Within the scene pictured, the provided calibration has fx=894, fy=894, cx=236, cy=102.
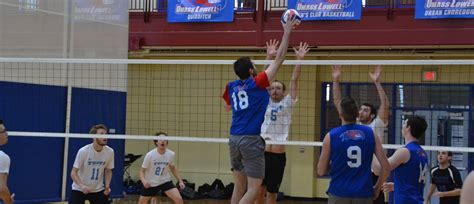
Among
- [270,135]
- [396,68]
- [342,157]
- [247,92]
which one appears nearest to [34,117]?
[270,135]

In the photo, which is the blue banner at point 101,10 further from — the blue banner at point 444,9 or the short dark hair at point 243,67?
the short dark hair at point 243,67

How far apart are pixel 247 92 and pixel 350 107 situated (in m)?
1.49

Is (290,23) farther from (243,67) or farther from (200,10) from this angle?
(200,10)

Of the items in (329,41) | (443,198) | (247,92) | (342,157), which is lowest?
(443,198)

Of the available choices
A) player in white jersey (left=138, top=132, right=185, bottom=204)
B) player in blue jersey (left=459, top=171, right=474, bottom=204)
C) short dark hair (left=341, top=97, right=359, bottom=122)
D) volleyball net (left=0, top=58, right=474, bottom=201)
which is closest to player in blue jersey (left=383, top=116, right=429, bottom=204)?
short dark hair (left=341, top=97, right=359, bottom=122)

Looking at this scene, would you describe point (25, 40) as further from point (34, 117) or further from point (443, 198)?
point (443, 198)

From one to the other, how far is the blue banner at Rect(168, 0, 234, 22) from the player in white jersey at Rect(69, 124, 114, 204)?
9.25 m

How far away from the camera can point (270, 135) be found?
1181 centimetres

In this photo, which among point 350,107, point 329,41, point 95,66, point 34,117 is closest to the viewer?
point 350,107

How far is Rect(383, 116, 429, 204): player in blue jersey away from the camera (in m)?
8.52

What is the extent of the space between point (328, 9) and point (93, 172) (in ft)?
31.5

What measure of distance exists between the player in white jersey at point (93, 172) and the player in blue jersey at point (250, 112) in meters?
3.76

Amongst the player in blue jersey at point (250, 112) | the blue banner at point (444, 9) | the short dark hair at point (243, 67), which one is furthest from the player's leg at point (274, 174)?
the blue banner at point (444, 9)

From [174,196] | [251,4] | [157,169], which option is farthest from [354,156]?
[251,4]
